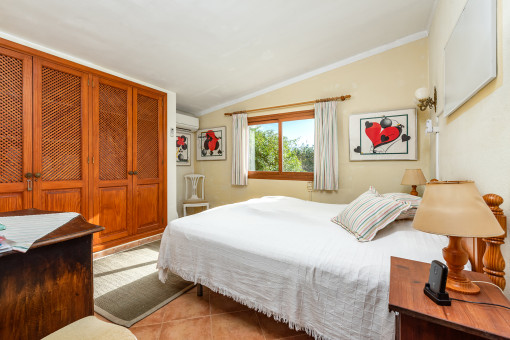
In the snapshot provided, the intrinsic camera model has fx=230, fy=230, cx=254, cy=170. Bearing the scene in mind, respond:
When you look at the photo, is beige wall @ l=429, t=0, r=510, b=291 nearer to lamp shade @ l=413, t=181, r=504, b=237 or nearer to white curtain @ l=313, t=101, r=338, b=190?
lamp shade @ l=413, t=181, r=504, b=237

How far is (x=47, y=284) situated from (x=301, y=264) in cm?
122

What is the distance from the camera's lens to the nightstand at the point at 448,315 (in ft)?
2.15

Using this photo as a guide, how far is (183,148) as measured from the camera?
4680mm

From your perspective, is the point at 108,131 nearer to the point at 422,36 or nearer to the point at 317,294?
the point at 317,294

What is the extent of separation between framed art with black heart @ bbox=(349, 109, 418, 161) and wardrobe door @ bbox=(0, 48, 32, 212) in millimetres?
3808

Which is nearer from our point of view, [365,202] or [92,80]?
[365,202]

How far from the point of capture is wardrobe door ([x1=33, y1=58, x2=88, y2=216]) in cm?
238

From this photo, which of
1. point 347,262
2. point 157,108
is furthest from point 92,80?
point 347,262

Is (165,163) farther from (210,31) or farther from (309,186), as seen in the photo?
(309,186)

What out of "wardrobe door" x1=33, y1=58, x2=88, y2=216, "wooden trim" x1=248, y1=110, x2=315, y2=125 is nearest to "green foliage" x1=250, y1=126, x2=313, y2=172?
"wooden trim" x1=248, y1=110, x2=315, y2=125

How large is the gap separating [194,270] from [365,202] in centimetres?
144

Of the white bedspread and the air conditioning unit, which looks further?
the air conditioning unit

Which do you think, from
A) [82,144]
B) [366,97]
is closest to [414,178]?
[366,97]

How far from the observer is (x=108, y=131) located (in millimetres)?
2941
